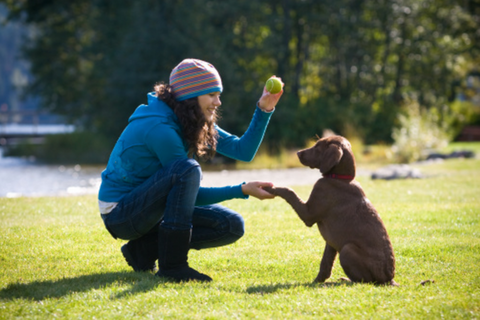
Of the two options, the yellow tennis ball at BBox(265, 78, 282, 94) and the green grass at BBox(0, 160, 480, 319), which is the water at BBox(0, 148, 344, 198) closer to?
the green grass at BBox(0, 160, 480, 319)

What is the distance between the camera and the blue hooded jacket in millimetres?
4441

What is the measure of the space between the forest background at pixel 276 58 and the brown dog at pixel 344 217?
52.5 ft

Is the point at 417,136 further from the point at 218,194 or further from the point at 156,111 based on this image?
the point at 156,111

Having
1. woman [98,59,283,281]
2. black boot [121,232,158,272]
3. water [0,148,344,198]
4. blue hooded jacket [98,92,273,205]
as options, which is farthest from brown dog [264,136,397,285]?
water [0,148,344,198]

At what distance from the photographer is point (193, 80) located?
4602 millimetres

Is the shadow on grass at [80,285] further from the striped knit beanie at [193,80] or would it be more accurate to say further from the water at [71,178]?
the water at [71,178]

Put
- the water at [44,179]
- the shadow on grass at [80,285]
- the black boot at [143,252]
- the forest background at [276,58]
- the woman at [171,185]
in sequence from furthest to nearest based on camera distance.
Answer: the forest background at [276,58], the water at [44,179], the black boot at [143,252], the woman at [171,185], the shadow on grass at [80,285]

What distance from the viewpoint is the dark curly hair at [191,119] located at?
456 cm

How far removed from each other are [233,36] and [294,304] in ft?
71.6

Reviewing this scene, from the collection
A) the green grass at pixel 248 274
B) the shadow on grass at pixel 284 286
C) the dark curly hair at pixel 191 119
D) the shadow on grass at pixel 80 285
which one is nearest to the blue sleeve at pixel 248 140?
the dark curly hair at pixel 191 119

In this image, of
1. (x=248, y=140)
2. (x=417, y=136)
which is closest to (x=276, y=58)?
(x=417, y=136)

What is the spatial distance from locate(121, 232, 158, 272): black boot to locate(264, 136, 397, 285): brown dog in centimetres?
112

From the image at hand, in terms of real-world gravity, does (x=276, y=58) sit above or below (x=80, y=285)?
above

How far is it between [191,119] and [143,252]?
125 centimetres
